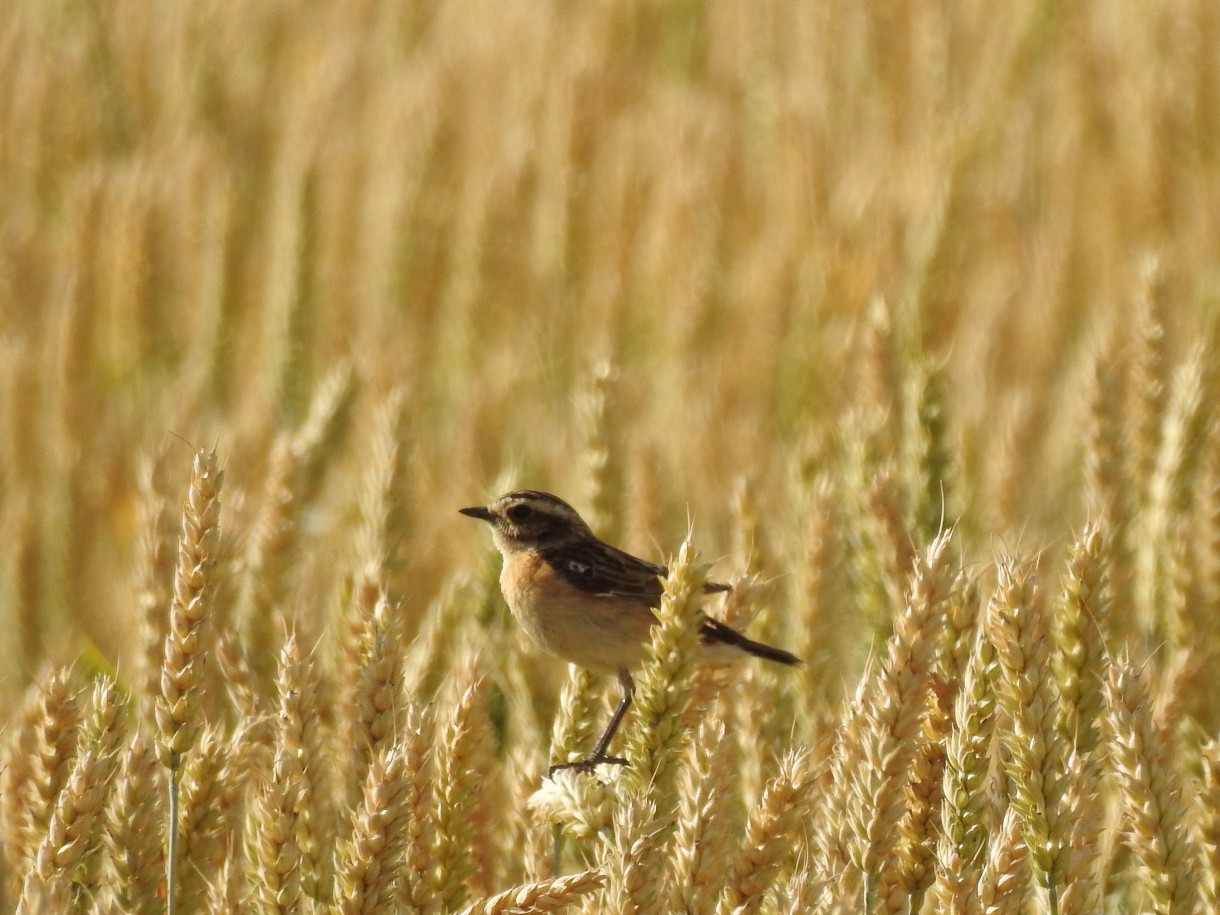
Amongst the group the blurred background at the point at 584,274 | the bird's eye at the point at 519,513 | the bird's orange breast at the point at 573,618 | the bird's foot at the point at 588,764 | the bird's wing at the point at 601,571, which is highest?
the blurred background at the point at 584,274

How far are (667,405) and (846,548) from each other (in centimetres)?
171

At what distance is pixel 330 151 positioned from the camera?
7.24 m

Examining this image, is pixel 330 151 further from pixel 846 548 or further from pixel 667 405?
pixel 846 548

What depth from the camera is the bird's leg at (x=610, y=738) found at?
314 cm

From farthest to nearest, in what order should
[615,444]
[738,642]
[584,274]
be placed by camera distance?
[584,274], [615,444], [738,642]

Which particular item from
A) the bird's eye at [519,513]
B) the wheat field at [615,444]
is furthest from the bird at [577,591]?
the wheat field at [615,444]

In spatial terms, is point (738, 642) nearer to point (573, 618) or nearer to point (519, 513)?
point (573, 618)

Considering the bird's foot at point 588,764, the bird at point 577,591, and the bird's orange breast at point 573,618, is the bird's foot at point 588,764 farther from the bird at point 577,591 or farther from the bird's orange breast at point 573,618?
the bird's orange breast at point 573,618

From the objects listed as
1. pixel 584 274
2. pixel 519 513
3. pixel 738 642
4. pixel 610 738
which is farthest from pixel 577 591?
pixel 584 274

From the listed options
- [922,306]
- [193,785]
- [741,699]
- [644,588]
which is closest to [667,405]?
[922,306]

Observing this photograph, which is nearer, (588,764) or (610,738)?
(588,764)

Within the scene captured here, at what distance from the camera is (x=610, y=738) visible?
3.49 m

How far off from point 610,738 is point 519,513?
2.03 feet

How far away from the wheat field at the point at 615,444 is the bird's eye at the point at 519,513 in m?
0.21
